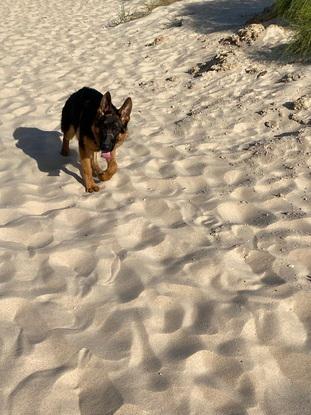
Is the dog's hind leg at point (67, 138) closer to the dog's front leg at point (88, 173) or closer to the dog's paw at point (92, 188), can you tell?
the dog's front leg at point (88, 173)

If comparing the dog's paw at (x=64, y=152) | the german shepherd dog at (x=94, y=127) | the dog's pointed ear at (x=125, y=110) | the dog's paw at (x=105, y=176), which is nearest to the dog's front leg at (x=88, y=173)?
the german shepherd dog at (x=94, y=127)

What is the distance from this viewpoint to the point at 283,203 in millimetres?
3926

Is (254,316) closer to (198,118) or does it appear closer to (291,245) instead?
(291,245)

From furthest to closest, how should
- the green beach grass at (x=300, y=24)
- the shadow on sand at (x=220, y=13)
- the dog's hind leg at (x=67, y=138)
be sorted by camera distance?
the shadow on sand at (x=220, y=13), the green beach grass at (x=300, y=24), the dog's hind leg at (x=67, y=138)

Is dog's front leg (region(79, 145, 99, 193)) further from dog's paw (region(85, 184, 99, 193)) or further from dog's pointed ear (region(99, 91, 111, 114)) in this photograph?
dog's pointed ear (region(99, 91, 111, 114))

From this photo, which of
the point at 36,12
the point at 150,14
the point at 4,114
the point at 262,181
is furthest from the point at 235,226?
the point at 36,12

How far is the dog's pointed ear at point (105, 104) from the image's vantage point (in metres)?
3.98

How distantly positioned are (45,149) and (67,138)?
19.6 inches

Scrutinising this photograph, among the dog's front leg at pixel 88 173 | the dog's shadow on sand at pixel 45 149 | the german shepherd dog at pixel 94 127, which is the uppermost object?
the german shepherd dog at pixel 94 127

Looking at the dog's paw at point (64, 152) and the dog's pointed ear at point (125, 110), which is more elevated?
the dog's pointed ear at point (125, 110)

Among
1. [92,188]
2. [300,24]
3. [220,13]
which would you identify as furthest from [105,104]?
[220,13]

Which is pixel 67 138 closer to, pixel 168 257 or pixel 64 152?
pixel 64 152

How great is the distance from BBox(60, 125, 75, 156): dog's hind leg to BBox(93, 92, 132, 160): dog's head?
86cm

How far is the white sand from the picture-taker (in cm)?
227
